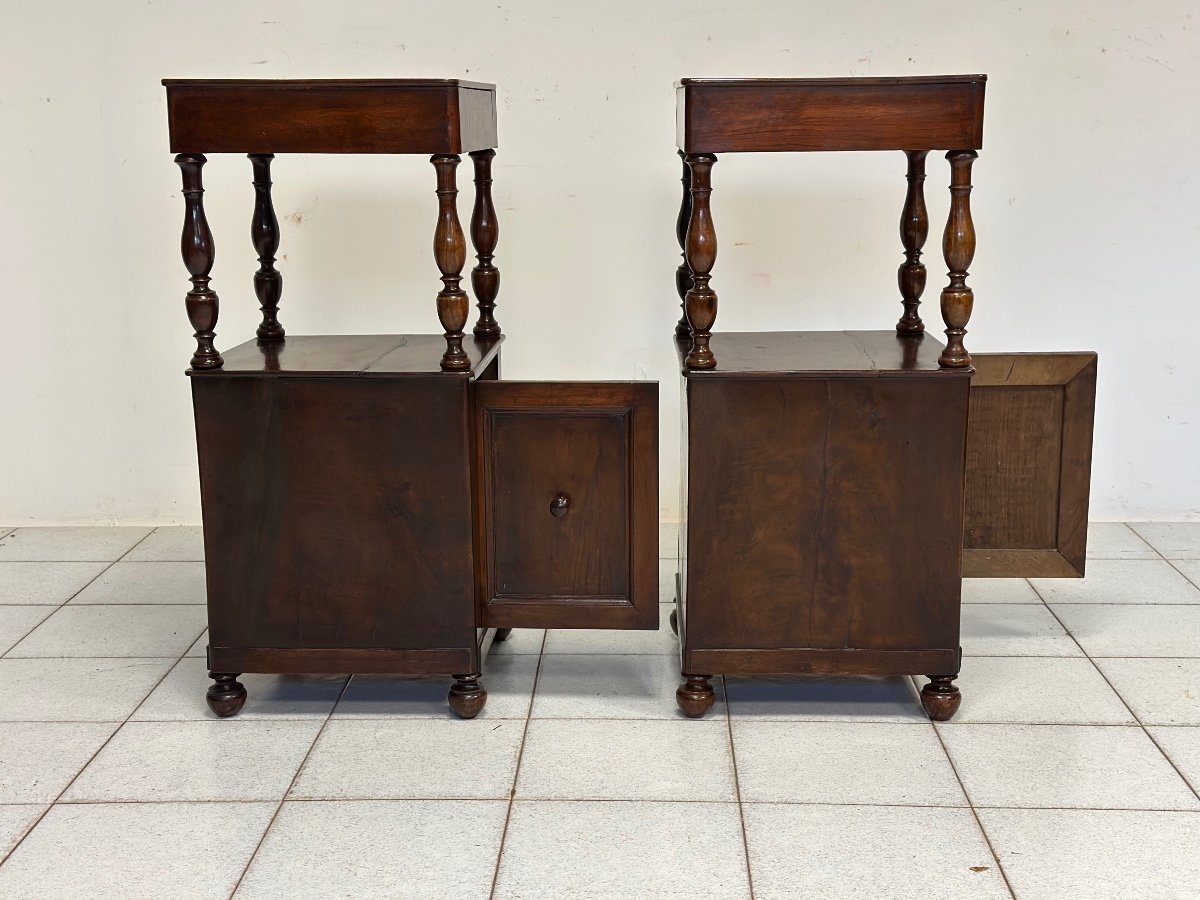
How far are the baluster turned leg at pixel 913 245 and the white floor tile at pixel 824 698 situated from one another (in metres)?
0.84

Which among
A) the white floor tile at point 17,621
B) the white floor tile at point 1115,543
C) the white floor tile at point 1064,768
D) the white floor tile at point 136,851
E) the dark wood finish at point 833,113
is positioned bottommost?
the white floor tile at point 136,851

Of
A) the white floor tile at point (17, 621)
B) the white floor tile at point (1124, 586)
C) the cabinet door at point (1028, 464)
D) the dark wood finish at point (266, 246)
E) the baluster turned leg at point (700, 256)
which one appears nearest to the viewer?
the baluster turned leg at point (700, 256)

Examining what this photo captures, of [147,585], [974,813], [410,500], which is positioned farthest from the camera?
[147,585]

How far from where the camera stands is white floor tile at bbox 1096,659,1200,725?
2.84 metres

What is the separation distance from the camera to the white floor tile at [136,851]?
2.23m

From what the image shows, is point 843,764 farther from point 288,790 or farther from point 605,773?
point 288,790

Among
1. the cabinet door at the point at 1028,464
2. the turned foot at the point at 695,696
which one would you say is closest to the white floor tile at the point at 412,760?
the turned foot at the point at 695,696

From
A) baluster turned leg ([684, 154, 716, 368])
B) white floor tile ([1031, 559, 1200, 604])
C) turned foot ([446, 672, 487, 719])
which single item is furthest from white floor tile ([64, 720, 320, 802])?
white floor tile ([1031, 559, 1200, 604])

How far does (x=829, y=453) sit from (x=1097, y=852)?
0.90 meters

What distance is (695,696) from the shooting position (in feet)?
9.39

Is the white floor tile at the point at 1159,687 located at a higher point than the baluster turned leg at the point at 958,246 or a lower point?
lower

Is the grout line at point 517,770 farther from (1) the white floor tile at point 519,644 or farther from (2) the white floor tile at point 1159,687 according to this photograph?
(2) the white floor tile at point 1159,687

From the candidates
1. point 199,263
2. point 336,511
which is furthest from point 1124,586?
point 199,263

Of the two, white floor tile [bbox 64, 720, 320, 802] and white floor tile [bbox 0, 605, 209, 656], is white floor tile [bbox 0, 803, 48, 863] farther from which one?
white floor tile [bbox 0, 605, 209, 656]
